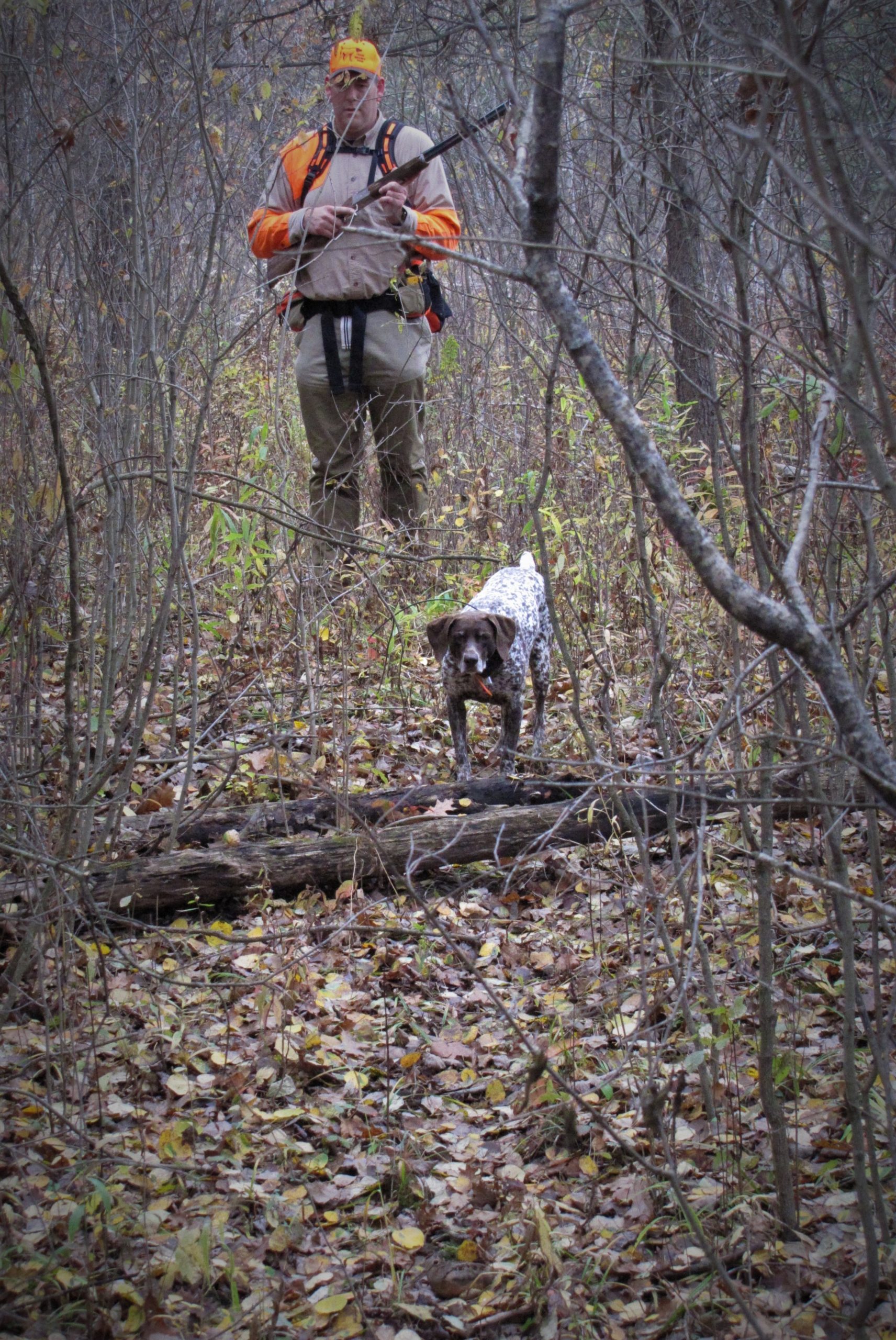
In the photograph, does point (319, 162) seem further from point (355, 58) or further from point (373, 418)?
point (373, 418)

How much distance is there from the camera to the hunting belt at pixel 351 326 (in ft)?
18.7

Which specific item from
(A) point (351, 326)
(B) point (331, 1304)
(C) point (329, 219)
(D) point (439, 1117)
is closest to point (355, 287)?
(A) point (351, 326)

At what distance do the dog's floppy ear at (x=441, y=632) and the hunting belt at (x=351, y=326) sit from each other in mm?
1592

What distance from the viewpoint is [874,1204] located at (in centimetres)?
229

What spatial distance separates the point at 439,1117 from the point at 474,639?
2.39 metres

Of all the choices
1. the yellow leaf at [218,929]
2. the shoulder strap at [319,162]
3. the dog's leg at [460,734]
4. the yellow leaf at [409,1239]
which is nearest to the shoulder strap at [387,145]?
the shoulder strap at [319,162]

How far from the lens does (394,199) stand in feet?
17.2

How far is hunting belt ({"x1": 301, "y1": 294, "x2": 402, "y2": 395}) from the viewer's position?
18.7ft

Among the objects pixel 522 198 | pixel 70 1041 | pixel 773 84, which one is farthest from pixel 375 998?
pixel 773 84

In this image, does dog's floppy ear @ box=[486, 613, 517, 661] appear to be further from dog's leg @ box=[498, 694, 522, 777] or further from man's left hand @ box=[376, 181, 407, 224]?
man's left hand @ box=[376, 181, 407, 224]

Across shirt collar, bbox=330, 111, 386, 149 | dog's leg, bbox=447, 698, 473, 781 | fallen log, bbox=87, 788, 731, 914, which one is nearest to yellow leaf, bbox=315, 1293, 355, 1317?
fallen log, bbox=87, 788, 731, 914

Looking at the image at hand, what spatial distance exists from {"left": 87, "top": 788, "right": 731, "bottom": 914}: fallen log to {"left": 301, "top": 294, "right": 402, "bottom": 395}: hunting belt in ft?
9.11

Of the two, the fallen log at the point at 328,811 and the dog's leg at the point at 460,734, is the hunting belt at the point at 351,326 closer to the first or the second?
the dog's leg at the point at 460,734

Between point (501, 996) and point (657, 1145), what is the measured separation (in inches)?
35.0
